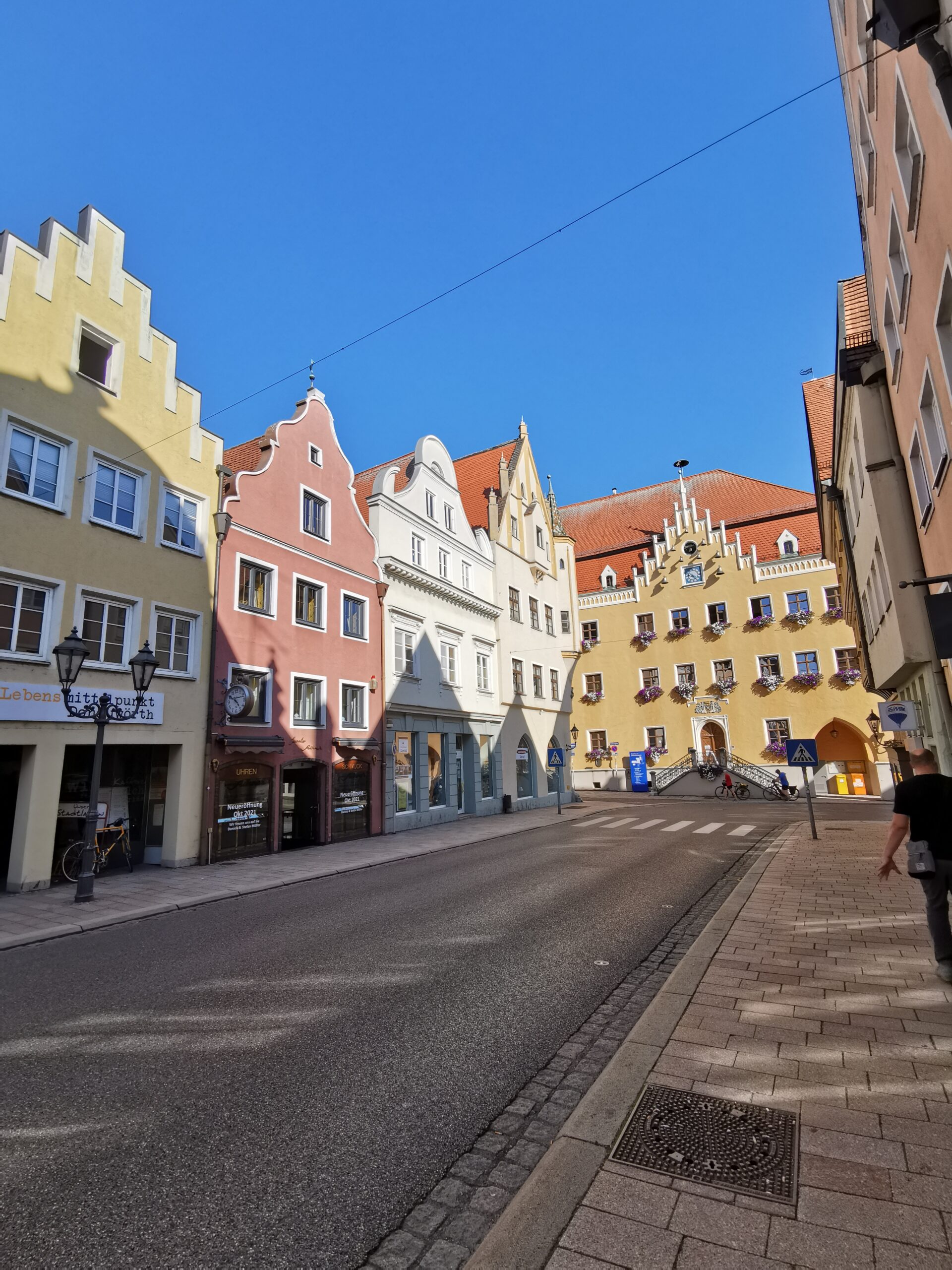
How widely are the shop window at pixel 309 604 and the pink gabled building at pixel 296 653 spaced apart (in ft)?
0.12

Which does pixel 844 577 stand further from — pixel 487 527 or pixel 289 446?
pixel 289 446

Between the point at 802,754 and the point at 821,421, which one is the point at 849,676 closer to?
the point at 821,421

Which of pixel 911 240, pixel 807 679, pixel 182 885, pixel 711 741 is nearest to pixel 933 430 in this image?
pixel 911 240

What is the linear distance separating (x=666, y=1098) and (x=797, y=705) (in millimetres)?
41231

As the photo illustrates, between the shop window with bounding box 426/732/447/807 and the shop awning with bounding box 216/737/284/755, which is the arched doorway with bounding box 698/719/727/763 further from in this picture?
the shop awning with bounding box 216/737/284/755

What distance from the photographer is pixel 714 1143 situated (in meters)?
3.45

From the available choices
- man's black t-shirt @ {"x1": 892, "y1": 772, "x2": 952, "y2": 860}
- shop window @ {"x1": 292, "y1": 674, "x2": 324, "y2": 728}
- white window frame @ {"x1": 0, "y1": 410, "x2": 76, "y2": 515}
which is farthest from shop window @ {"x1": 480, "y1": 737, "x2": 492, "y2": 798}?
man's black t-shirt @ {"x1": 892, "y1": 772, "x2": 952, "y2": 860}

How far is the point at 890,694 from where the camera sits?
22.7m

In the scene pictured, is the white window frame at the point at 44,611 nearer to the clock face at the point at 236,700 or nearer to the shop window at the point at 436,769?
the clock face at the point at 236,700

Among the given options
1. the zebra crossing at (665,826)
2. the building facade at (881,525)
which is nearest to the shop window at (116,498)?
the building facade at (881,525)

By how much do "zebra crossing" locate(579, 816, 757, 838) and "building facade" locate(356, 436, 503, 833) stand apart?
5.44 meters

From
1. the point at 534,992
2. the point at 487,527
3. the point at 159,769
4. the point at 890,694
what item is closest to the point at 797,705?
the point at 890,694

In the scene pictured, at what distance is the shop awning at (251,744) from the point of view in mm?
16984

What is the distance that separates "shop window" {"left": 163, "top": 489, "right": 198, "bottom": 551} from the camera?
1675cm
